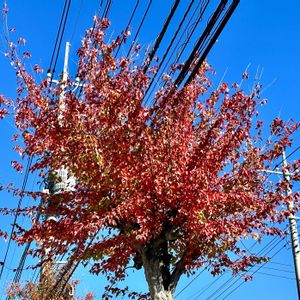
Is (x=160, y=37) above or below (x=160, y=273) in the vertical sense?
above

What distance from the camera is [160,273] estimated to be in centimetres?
866

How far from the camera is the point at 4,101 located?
9.16 metres

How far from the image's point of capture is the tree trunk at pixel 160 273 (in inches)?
332

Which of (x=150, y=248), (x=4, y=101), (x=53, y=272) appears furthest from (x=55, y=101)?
(x=53, y=272)

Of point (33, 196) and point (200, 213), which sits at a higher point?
point (33, 196)

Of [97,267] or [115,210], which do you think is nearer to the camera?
[115,210]

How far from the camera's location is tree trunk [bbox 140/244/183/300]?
27.7 ft

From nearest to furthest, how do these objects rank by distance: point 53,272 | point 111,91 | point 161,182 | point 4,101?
point 161,182
point 111,91
point 4,101
point 53,272

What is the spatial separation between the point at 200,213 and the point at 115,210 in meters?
1.60

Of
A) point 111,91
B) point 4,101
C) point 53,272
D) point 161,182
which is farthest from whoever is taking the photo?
point 53,272

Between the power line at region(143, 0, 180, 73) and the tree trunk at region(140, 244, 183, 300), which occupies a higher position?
the power line at region(143, 0, 180, 73)

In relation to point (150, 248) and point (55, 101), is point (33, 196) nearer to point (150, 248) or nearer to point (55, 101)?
point (55, 101)

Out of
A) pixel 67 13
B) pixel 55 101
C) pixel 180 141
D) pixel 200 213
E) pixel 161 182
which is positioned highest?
pixel 67 13

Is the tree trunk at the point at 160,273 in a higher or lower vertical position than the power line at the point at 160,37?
lower
